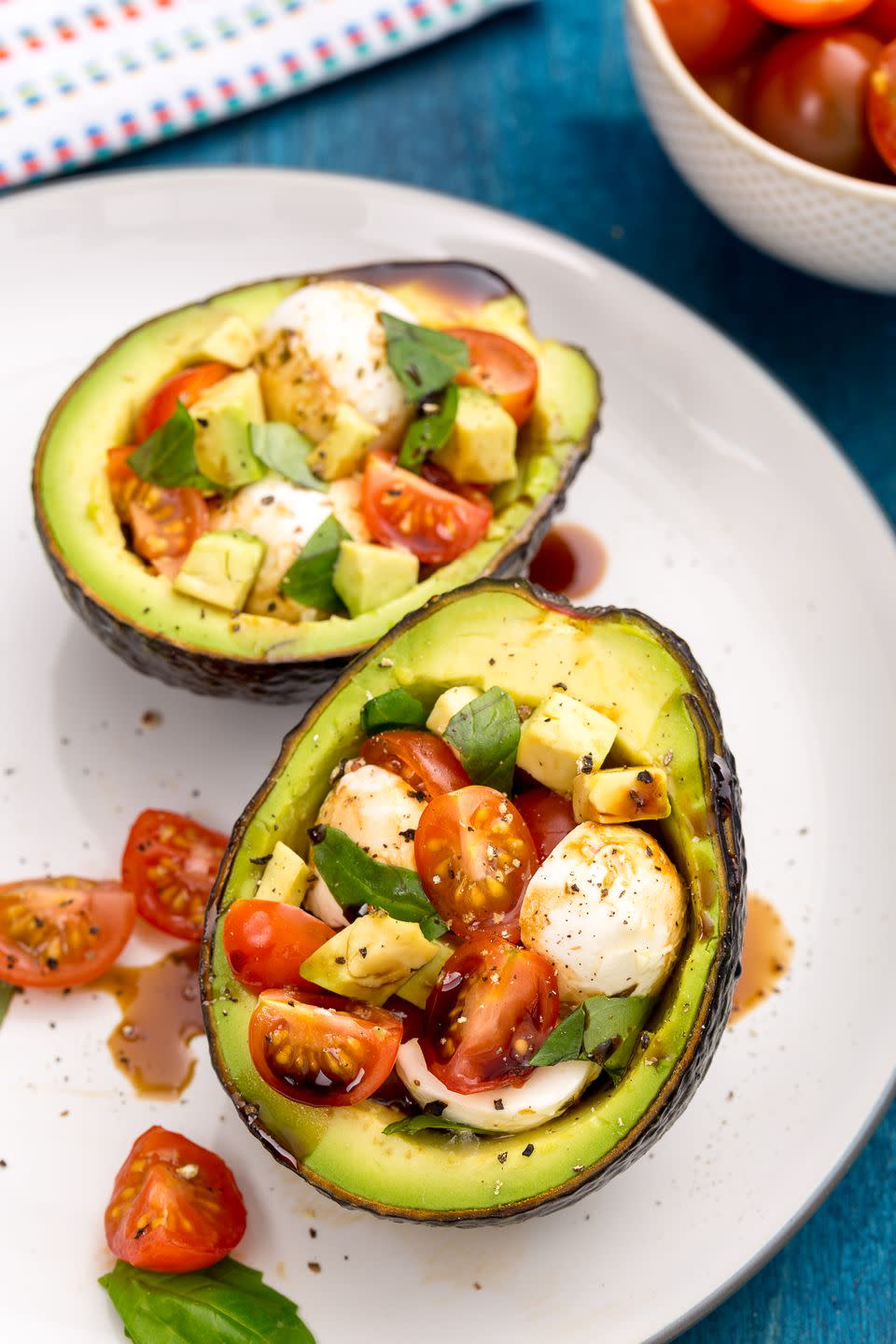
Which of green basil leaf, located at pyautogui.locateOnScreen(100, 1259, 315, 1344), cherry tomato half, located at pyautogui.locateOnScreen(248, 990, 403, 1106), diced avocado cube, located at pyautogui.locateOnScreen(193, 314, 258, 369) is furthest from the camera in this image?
diced avocado cube, located at pyautogui.locateOnScreen(193, 314, 258, 369)

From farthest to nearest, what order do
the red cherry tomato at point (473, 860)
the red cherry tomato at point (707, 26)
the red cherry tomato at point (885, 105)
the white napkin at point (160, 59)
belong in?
the white napkin at point (160, 59) → the red cherry tomato at point (707, 26) → the red cherry tomato at point (885, 105) → the red cherry tomato at point (473, 860)

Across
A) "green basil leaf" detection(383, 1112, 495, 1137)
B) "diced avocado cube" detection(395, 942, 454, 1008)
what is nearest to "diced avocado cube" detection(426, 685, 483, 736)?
"diced avocado cube" detection(395, 942, 454, 1008)

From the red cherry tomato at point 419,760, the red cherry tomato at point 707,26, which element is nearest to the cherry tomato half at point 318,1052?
the red cherry tomato at point 419,760

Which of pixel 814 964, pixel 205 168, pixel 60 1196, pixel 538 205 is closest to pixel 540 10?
pixel 538 205

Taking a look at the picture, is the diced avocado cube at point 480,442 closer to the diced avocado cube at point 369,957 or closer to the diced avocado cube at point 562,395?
the diced avocado cube at point 562,395

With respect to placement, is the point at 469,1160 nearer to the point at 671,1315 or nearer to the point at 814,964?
the point at 671,1315

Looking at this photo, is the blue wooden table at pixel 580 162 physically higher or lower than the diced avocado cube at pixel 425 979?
higher

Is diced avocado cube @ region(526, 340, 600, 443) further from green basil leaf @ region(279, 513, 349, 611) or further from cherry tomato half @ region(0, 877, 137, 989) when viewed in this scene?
cherry tomato half @ region(0, 877, 137, 989)
